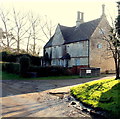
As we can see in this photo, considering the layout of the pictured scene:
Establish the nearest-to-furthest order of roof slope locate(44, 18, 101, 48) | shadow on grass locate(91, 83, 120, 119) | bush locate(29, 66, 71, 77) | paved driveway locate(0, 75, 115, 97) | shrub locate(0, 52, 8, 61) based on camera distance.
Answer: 1. shadow on grass locate(91, 83, 120, 119)
2. paved driveway locate(0, 75, 115, 97)
3. bush locate(29, 66, 71, 77)
4. roof slope locate(44, 18, 101, 48)
5. shrub locate(0, 52, 8, 61)

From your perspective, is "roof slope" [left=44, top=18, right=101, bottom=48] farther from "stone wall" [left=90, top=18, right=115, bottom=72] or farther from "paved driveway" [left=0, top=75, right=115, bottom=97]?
"paved driveway" [left=0, top=75, right=115, bottom=97]

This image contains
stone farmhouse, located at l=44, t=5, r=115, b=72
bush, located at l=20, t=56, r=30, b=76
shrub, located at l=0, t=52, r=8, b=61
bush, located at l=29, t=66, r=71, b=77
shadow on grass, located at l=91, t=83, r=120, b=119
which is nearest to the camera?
shadow on grass, located at l=91, t=83, r=120, b=119

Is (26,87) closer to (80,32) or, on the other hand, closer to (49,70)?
(49,70)

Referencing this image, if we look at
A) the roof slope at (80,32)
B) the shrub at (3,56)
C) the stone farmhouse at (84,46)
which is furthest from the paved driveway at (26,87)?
the shrub at (3,56)

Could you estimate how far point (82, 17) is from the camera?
38.4 meters

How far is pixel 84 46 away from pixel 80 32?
4630mm

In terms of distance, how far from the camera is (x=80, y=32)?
34156 millimetres

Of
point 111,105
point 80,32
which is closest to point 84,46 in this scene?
point 80,32

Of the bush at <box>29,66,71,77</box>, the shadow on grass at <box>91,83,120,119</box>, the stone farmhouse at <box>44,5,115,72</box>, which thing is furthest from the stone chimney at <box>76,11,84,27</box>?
the shadow on grass at <box>91,83,120,119</box>

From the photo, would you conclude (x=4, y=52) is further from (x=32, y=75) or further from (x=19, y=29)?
(x=32, y=75)

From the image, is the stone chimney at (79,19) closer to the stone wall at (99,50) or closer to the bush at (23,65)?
the stone wall at (99,50)

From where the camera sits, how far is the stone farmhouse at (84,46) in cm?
3033

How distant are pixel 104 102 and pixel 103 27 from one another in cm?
2593

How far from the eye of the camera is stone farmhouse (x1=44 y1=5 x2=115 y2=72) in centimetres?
3033
